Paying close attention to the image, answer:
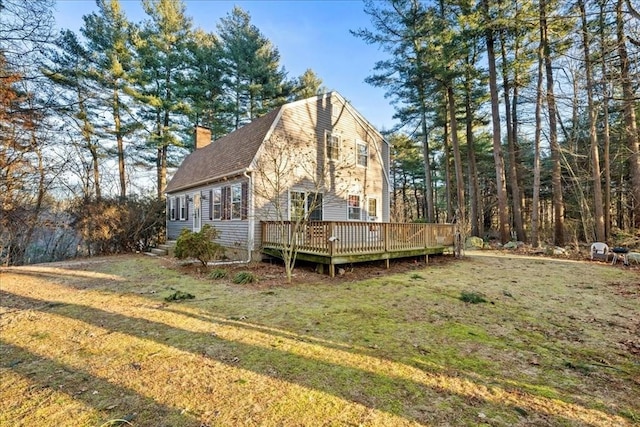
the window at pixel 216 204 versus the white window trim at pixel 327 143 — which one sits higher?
the white window trim at pixel 327 143

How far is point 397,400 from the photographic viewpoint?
2.59m

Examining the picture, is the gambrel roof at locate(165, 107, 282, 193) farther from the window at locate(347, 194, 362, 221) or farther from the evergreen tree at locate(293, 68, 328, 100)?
the evergreen tree at locate(293, 68, 328, 100)

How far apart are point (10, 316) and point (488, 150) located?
Answer: 2840 cm

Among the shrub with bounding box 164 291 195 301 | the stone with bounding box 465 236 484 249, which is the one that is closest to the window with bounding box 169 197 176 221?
the shrub with bounding box 164 291 195 301

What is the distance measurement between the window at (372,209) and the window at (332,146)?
9.48 ft

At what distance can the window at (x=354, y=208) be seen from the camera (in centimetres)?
1354

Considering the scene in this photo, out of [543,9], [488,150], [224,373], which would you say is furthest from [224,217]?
[488,150]

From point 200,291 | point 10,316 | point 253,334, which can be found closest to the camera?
point 253,334

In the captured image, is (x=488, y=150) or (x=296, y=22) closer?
(x=296, y=22)

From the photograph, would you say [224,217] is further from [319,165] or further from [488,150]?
[488,150]

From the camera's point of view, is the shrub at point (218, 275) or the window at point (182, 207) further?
the window at point (182, 207)

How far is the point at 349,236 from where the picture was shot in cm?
850

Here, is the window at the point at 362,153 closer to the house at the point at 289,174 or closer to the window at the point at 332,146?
the house at the point at 289,174

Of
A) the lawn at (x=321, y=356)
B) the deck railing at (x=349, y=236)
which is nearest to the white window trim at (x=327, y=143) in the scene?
the deck railing at (x=349, y=236)
